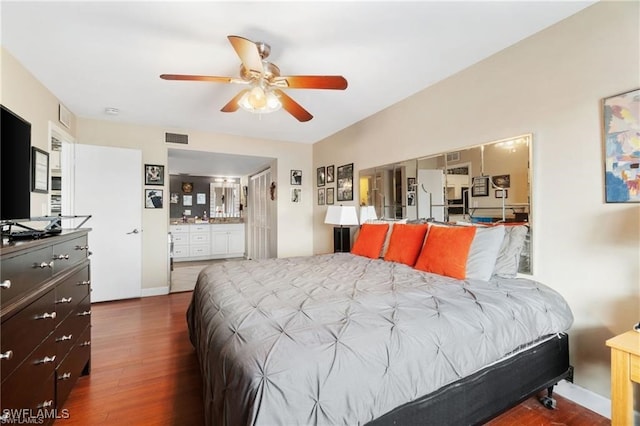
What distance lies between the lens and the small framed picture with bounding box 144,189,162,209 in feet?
13.6

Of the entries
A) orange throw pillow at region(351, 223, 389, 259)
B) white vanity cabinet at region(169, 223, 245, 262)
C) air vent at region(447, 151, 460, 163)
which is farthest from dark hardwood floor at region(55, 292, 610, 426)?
white vanity cabinet at region(169, 223, 245, 262)

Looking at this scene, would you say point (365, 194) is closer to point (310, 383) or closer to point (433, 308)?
point (433, 308)

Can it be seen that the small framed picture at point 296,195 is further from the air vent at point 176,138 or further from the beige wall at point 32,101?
the beige wall at point 32,101

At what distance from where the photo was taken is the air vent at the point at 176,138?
423 cm

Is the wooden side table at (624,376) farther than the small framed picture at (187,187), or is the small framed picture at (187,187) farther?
the small framed picture at (187,187)

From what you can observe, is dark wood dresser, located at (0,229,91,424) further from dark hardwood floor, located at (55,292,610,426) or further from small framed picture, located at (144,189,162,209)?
small framed picture, located at (144,189,162,209)

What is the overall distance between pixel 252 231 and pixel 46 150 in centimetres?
446

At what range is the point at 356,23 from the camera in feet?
6.21

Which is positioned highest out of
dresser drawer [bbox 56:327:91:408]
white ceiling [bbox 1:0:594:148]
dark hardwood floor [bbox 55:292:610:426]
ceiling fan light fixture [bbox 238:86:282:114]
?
white ceiling [bbox 1:0:594:148]

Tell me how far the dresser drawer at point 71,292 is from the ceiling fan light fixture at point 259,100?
1.64m

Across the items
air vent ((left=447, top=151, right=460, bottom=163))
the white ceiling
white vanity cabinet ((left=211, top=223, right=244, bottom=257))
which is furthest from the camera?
white vanity cabinet ((left=211, top=223, right=244, bottom=257))

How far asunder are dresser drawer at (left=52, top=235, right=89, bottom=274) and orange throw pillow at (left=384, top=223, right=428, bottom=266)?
7.70ft

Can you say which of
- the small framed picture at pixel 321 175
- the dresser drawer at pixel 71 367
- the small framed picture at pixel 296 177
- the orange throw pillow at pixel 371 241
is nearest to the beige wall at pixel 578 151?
the orange throw pillow at pixel 371 241

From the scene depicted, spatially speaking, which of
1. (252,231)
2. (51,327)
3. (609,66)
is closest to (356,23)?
(609,66)
